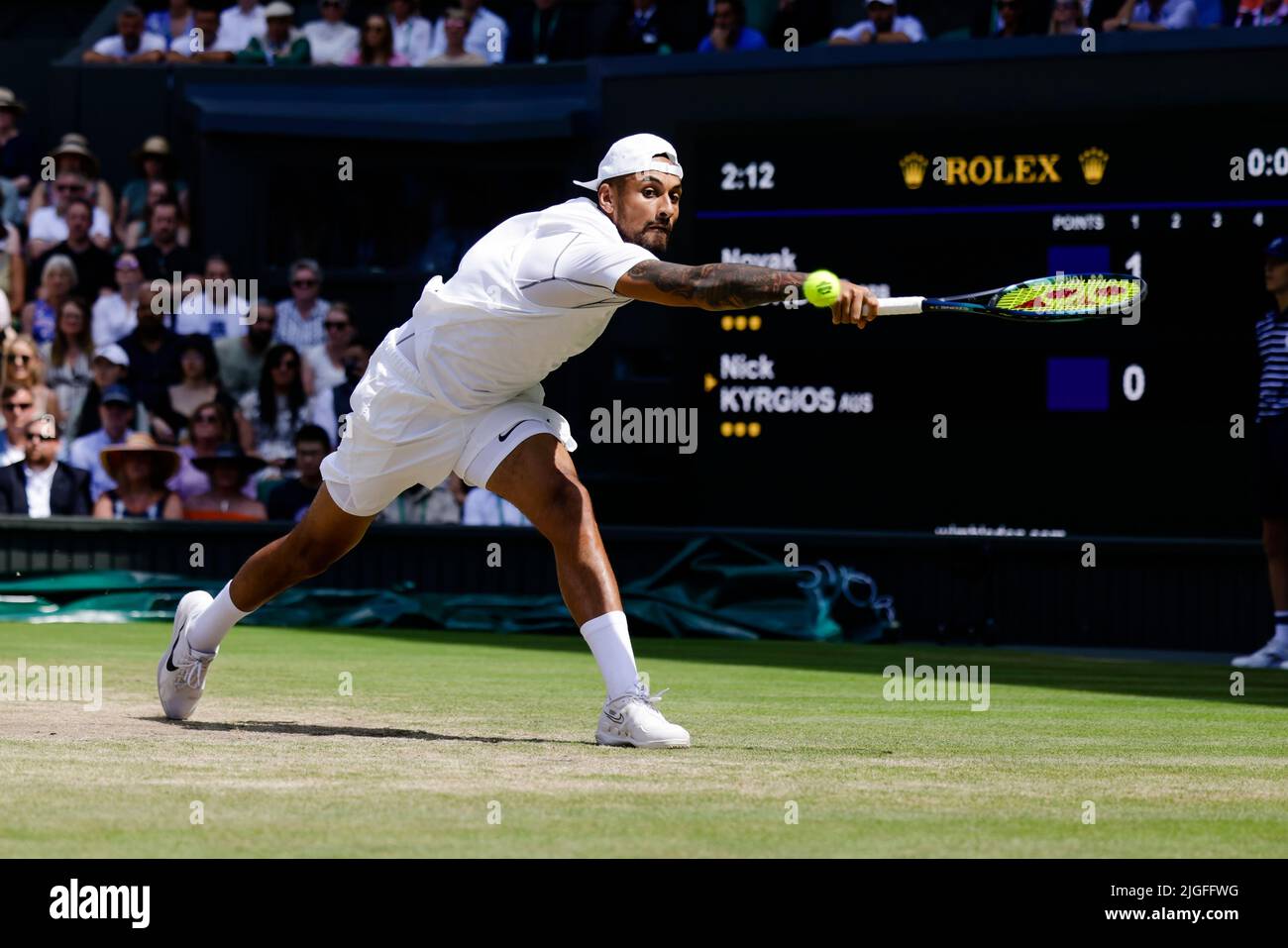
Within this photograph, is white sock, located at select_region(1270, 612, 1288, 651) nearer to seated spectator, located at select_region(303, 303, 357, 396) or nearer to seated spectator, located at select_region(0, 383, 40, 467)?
seated spectator, located at select_region(303, 303, 357, 396)

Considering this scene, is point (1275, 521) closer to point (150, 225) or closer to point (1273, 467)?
point (1273, 467)

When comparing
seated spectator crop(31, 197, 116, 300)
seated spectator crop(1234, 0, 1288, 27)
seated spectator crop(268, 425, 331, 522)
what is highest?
seated spectator crop(1234, 0, 1288, 27)

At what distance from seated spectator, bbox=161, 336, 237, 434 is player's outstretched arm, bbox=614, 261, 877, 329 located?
8.62 meters

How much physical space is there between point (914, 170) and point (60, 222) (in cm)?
699

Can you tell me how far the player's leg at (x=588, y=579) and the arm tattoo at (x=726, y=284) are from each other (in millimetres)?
759

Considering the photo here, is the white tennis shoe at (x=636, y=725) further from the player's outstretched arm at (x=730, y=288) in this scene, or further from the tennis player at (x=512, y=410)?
the player's outstretched arm at (x=730, y=288)

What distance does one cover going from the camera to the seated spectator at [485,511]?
45.1 feet

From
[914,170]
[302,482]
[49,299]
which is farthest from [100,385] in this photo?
[914,170]

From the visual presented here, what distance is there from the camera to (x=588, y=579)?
656 centimetres

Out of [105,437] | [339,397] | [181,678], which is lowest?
[181,678]

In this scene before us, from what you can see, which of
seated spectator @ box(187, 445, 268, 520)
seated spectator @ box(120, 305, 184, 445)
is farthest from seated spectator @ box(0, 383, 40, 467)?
seated spectator @ box(187, 445, 268, 520)

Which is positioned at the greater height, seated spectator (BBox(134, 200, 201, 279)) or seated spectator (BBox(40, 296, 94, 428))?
seated spectator (BBox(134, 200, 201, 279))

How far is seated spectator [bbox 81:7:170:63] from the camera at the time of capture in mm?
17219

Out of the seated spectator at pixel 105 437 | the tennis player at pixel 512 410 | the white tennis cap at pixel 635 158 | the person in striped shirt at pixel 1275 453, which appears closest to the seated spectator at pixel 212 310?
the seated spectator at pixel 105 437
